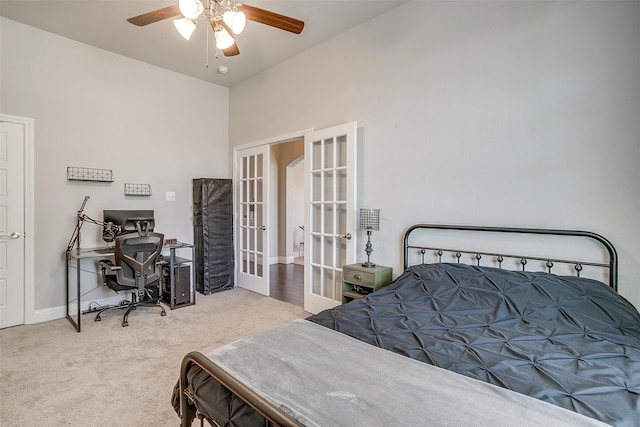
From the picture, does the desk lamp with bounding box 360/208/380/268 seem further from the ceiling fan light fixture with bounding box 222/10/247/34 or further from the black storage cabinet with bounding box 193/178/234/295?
the black storage cabinet with bounding box 193/178/234/295

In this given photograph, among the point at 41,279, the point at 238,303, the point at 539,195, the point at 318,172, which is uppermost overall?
the point at 318,172

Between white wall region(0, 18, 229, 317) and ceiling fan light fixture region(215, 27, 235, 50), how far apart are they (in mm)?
2384

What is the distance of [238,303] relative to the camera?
3.99 meters

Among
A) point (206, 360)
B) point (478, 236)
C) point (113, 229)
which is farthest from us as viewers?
point (113, 229)

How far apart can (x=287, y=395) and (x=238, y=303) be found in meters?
3.16

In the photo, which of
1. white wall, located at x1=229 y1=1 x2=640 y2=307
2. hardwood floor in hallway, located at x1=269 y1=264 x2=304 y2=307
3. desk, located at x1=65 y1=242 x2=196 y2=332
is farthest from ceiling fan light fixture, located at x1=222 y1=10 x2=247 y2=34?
hardwood floor in hallway, located at x1=269 y1=264 x2=304 y2=307

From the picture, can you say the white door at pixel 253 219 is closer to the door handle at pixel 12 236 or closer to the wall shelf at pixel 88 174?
the wall shelf at pixel 88 174

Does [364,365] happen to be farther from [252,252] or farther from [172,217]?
[172,217]

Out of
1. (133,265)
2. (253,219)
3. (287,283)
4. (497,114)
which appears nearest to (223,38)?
(497,114)

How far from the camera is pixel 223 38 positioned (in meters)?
2.33

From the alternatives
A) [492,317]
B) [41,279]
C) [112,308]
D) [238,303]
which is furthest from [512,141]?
[41,279]

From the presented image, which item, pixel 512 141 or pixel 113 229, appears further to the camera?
pixel 113 229

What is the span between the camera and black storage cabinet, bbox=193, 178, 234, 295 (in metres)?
4.41

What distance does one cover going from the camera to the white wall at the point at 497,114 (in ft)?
6.24
